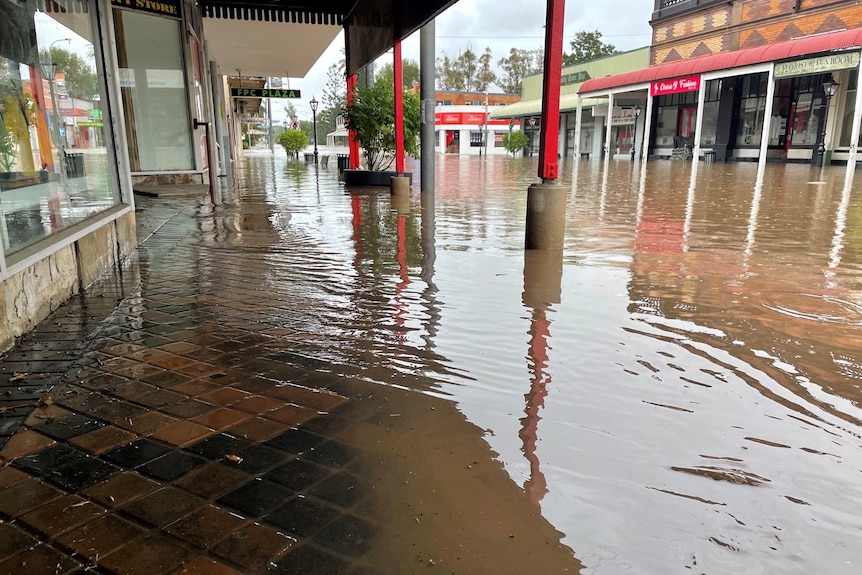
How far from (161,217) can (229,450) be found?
7.68 m

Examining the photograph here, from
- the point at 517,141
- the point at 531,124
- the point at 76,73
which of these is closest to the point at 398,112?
the point at 76,73

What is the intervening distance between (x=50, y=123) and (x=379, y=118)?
10524 millimetres

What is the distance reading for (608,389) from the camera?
310 centimetres

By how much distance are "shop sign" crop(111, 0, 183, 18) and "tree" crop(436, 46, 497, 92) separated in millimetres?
76477

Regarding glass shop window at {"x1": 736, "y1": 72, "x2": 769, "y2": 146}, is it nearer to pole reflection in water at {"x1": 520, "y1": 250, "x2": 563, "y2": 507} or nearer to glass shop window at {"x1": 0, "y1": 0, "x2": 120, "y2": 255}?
pole reflection in water at {"x1": 520, "y1": 250, "x2": 563, "y2": 507}

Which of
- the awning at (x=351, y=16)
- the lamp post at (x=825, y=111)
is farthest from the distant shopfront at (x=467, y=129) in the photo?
the awning at (x=351, y=16)

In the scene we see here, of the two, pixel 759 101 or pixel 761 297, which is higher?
pixel 759 101

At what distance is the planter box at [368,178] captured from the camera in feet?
50.7

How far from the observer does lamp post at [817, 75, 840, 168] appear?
24984 mm

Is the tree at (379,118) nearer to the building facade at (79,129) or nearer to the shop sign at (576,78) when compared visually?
the building facade at (79,129)

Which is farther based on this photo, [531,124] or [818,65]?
[531,124]

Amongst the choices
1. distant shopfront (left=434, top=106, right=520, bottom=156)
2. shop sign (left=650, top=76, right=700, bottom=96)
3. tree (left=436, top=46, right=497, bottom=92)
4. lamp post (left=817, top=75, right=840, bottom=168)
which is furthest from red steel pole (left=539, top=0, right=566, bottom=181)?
tree (left=436, top=46, right=497, bottom=92)

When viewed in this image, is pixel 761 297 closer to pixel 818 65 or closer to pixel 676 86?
pixel 818 65

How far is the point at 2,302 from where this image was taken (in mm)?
3461
